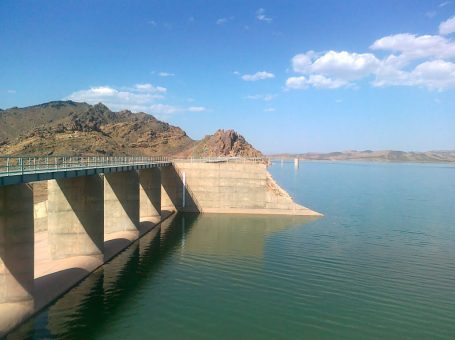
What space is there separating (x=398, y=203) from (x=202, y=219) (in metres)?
40.3

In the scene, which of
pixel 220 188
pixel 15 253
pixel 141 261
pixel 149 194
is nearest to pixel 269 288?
pixel 141 261

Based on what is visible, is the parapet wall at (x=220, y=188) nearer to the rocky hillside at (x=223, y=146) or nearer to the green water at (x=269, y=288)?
the green water at (x=269, y=288)

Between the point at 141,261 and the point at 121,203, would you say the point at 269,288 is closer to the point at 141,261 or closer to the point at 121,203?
the point at 141,261

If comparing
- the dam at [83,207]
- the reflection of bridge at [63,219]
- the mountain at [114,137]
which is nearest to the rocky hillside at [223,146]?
the mountain at [114,137]

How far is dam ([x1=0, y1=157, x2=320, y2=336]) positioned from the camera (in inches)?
886

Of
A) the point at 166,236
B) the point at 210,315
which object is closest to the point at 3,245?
the point at 210,315

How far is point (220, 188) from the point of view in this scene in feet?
218

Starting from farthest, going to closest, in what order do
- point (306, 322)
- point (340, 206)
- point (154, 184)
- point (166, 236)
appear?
point (340, 206) → point (154, 184) → point (166, 236) → point (306, 322)

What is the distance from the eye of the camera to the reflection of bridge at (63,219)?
22328mm

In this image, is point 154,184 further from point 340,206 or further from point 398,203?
point 398,203

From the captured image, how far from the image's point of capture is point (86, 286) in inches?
1152

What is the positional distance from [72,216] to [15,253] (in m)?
11.1

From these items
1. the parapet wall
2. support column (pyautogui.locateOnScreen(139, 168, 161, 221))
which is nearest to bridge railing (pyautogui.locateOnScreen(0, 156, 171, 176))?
support column (pyautogui.locateOnScreen(139, 168, 161, 221))

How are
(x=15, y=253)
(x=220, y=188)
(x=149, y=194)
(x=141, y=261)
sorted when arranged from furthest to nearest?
1. (x=220, y=188)
2. (x=149, y=194)
3. (x=141, y=261)
4. (x=15, y=253)
